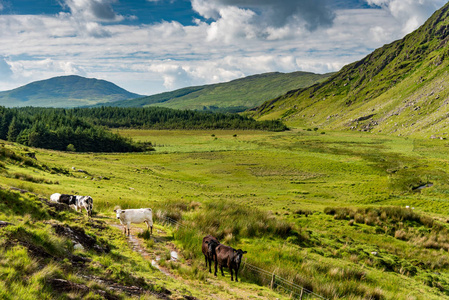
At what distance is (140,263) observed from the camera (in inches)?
477

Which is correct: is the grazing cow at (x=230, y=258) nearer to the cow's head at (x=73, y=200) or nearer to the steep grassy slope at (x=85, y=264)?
the steep grassy slope at (x=85, y=264)

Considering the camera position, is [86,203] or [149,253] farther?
[86,203]

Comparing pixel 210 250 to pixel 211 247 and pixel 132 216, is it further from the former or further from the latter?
pixel 132 216

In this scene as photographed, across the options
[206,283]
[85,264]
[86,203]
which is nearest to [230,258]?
[206,283]

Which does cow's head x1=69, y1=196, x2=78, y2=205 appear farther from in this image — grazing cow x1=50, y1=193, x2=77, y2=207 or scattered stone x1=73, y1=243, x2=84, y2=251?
scattered stone x1=73, y1=243, x2=84, y2=251

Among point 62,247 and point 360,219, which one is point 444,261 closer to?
point 360,219

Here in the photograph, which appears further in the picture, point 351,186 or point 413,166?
point 413,166

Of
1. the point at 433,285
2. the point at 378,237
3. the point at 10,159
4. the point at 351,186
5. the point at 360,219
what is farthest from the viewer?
the point at 351,186

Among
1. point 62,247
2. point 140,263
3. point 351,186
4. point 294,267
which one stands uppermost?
point 62,247

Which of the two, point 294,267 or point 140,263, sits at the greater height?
point 140,263

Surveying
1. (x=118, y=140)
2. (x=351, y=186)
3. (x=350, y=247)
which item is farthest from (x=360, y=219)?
(x=118, y=140)

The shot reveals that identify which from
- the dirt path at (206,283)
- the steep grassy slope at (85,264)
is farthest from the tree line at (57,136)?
the dirt path at (206,283)

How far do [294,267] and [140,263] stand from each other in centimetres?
817

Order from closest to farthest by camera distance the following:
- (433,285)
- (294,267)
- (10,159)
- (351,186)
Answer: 1. (294,267)
2. (433,285)
3. (10,159)
4. (351,186)
